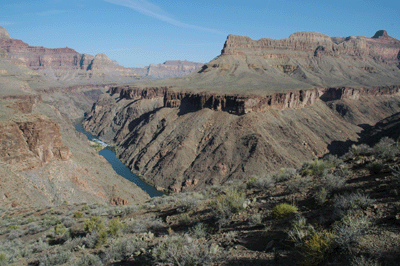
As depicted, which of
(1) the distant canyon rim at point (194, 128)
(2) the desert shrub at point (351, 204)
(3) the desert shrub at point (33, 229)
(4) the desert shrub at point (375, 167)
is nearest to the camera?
(2) the desert shrub at point (351, 204)

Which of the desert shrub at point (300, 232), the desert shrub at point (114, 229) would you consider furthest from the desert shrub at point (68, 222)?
the desert shrub at point (300, 232)

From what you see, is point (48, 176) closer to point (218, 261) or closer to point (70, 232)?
point (70, 232)

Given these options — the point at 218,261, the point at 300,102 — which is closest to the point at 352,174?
the point at 218,261

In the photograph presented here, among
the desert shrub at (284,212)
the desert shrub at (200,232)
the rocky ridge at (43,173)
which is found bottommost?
the rocky ridge at (43,173)

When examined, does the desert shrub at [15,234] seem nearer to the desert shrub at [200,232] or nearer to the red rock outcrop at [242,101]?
the desert shrub at [200,232]

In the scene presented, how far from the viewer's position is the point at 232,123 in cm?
5547

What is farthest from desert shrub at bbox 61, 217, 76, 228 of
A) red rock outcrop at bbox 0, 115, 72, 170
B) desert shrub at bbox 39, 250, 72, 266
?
red rock outcrop at bbox 0, 115, 72, 170

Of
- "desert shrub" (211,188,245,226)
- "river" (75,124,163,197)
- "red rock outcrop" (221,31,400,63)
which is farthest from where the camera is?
"red rock outcrop" (221,31,400,63)

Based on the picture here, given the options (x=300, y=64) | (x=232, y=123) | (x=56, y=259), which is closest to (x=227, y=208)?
(x=56, y=259)

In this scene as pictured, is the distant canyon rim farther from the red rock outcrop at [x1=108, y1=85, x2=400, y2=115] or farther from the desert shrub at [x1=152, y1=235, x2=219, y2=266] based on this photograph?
the desert shrub at [x1=152, y1=235, x2=219, y2=266]

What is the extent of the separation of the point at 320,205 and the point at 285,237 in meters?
2.53

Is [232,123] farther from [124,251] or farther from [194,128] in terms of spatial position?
[124,251]

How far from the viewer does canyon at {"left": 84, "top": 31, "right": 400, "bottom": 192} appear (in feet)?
155

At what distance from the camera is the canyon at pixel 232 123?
47.2m
